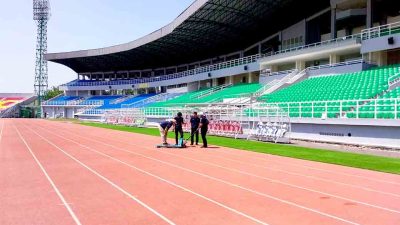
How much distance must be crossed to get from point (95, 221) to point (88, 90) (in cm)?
9337

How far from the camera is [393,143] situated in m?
17.5

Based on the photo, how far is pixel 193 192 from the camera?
884 cm

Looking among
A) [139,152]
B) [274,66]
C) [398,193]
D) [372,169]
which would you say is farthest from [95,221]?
[274,66]

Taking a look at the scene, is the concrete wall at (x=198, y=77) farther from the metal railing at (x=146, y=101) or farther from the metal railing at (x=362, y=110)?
the metal railing at (x=362, y=110)

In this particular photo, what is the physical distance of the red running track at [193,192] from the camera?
268 inches

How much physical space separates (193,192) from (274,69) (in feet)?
126

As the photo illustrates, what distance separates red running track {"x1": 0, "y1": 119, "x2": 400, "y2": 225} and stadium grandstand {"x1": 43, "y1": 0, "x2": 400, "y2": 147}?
8.52 metres

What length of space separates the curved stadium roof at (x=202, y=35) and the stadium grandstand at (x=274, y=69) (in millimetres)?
153

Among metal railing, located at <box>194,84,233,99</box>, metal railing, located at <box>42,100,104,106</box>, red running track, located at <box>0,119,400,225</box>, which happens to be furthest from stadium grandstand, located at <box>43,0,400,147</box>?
red running track, located at <box>0,119,400,225</box>

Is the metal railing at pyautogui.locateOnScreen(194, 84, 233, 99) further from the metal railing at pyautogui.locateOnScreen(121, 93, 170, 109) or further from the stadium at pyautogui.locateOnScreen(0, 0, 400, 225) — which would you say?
Result: the metal railing at pyautogui.locateOnScreen(121, 93, 170, 109)

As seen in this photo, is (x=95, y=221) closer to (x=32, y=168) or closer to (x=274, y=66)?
(x=32, y=168)

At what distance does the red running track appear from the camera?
680cm

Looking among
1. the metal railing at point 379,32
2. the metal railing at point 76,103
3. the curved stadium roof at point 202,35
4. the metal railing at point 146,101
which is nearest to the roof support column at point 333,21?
the curved stadium roof at point 202,35

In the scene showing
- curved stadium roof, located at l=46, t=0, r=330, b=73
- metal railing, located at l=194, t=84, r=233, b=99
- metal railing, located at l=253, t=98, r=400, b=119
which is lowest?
metal railing, located at l=253, t=98, r=400, b=119
